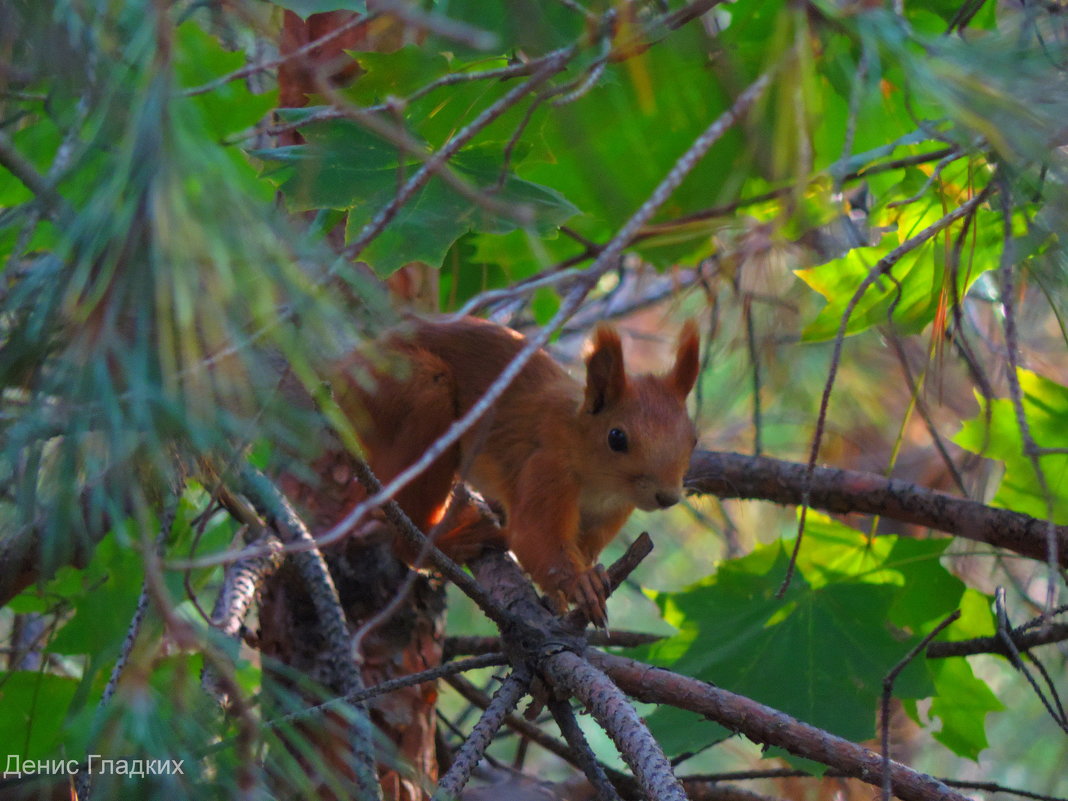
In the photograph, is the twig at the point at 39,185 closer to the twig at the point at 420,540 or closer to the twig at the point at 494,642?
the twig at the point at 420,540

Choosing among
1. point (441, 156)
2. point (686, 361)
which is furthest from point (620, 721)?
point (686, 361)

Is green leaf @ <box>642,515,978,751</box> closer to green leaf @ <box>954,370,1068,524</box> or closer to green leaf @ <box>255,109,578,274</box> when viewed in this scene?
green leaf @ <box>954,370,1068,524</box>

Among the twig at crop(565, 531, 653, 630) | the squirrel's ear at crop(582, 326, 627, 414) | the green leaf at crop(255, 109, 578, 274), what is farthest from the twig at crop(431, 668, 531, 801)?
the squirrel's ear at crop(582, 326, 627, 414)

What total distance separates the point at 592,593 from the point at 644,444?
333 mm

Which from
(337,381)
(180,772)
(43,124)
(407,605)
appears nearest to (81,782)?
(180,772)

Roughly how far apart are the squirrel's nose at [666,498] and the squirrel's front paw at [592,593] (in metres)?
0.16

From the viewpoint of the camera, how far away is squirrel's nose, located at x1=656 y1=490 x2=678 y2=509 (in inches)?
62.8

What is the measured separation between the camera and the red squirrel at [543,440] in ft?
5.46

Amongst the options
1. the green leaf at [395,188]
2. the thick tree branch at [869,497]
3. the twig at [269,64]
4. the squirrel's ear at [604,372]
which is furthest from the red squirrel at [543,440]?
the twig at [269,64]

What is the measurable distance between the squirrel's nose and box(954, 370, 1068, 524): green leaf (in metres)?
0.45

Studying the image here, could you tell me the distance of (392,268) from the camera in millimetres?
1273

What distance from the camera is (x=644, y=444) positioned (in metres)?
1.67

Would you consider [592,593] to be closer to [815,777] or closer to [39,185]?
[815,777]

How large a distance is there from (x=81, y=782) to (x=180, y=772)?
0.19 meters
